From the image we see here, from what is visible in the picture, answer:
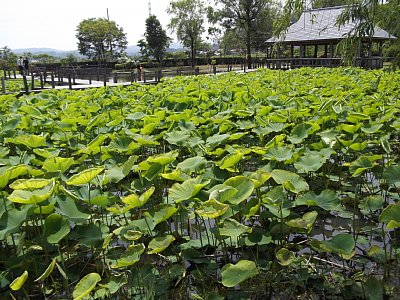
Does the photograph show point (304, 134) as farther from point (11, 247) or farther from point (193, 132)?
point (11, 247)

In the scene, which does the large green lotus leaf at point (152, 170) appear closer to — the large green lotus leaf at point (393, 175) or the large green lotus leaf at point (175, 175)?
the large green lotus leaf at point (175, 175)

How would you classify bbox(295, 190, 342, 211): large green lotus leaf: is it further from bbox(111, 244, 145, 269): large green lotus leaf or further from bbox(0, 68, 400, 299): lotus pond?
bbox(111, 244, 145, 269): large green lotus leaf

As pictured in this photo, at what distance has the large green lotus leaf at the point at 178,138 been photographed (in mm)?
2879

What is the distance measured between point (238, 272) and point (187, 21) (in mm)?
43576

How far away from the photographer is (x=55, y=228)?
1.82 metres

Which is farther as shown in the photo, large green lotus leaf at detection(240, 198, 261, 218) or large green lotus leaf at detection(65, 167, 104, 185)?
large green lotus leaf at detection(240, 198, 261, 218)

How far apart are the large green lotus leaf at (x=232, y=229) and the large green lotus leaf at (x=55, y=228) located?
76 centimetres

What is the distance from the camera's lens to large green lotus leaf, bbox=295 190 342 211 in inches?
78.2

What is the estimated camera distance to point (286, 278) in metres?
1.97

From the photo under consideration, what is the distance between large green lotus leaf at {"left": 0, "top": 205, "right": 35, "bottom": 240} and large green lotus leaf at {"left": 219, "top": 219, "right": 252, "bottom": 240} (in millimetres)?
934

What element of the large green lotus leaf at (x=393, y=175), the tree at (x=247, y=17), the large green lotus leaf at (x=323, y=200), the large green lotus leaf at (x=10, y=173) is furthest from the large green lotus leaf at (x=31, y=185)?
the tree at (x=247, y=17)

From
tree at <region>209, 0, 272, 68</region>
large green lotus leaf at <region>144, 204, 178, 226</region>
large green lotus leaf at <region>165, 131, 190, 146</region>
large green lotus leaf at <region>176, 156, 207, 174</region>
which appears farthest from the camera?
tree at <region>209, 0, 272, 68</region>

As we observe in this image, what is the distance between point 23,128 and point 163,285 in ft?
8.42

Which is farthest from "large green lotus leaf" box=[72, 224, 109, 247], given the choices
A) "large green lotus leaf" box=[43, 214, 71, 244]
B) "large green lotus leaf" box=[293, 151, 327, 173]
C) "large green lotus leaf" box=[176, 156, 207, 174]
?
"large green lotus leaf" box=[293, 151, 327, 173]
